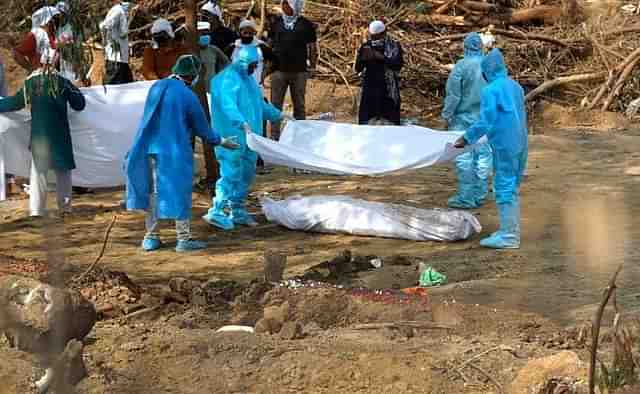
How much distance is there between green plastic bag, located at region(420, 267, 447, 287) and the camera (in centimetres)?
758

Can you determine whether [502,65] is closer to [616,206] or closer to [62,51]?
[616,206]

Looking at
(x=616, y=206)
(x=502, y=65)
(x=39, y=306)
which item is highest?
(x=502, y=65)

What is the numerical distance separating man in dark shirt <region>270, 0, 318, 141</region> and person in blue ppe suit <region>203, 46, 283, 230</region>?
2.59 metres

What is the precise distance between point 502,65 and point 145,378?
13.8 feet

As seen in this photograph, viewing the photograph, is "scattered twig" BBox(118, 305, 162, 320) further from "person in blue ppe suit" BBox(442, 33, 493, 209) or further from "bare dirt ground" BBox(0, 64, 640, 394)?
"person in blue ppe suit" BBox(442, 33, 493, 209)

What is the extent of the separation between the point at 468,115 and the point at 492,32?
6.10m

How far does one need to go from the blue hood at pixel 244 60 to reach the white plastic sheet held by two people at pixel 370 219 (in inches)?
45.3

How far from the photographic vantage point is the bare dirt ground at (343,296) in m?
5.45

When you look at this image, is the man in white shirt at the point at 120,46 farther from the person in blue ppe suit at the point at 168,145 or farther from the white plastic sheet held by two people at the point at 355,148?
the person in blue ppe suit at the point at 168,145

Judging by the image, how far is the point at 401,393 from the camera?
17.2 feet

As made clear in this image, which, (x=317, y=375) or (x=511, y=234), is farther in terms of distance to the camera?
(x=511, y=234)

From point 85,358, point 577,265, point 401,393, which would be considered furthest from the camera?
point 577,265

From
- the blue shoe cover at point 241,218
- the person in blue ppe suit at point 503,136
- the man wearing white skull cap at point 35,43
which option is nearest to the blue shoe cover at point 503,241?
the person in blue ppe suit at point 503,136

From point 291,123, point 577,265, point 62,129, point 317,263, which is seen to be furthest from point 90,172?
point 577,265
